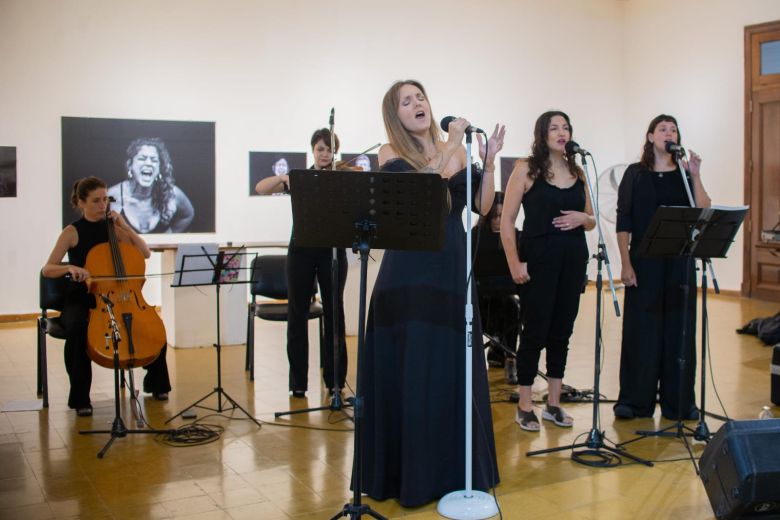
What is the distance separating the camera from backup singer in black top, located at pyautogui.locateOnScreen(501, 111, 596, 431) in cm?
462

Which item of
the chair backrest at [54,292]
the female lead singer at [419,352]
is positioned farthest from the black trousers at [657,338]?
the chair backrest at [54,292]

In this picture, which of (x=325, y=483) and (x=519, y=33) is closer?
(x=325, y=483)

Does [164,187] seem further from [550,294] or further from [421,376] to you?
[421,376]

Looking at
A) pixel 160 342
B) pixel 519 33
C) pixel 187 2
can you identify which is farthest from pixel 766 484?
pixel 519 33

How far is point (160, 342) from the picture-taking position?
194 inches

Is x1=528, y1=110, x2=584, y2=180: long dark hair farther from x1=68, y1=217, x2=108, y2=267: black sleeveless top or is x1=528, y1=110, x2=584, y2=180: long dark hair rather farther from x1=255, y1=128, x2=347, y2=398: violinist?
x1=68, y1=217, x2=108, y2=267: black sleeveless top

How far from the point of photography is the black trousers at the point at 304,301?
550 cm

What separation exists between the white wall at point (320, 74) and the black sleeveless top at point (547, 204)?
6.00 m

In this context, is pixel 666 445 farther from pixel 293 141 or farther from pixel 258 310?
pixel 293 141

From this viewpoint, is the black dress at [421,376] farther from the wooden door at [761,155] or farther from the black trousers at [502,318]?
the wooden door at [761,155]

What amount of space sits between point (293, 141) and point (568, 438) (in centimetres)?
656

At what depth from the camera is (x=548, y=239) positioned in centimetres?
463

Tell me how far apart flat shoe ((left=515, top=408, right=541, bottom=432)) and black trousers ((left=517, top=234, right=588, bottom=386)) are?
202mm

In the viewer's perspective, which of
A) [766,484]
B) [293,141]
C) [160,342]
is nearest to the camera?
[766,484]
